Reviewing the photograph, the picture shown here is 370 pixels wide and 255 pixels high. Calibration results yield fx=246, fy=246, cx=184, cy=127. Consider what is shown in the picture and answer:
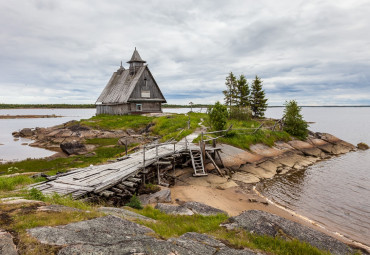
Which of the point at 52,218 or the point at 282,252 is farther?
the point at 282,252

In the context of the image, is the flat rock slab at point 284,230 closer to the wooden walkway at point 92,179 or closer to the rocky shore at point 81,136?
the wooden walkway at point 92,179

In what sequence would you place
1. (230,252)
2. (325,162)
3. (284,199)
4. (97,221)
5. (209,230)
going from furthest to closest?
1. (325,162)
2. (284,199)
3. (209,230)
4. (97,221)
5. (230,252)

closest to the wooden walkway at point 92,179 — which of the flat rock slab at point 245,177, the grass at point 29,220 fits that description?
the grass at point 29,220

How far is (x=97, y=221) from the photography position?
7.37m

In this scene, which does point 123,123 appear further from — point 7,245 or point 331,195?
point 7,245

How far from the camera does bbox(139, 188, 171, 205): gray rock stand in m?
13.7

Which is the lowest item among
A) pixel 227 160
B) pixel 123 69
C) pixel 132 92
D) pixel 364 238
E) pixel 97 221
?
pixel 364 238

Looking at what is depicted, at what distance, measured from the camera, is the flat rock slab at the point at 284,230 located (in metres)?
8.75

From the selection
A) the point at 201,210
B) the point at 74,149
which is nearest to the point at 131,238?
the point at 201,210

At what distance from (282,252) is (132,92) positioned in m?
41.6

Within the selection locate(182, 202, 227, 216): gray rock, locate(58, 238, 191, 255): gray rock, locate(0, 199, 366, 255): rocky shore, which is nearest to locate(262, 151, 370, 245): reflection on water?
locate(0, 199, 366, 255): rocky shore

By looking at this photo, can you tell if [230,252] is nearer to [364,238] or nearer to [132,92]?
[364,238]

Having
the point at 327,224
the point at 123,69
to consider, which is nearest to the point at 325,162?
the point at 327,224

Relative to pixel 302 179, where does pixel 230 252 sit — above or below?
above
